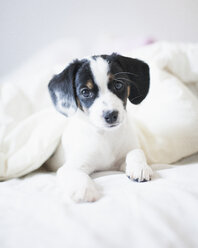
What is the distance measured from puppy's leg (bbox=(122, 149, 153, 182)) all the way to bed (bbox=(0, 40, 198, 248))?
0.03 meters

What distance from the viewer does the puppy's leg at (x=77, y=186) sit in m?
0.88

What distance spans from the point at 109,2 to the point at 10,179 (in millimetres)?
1976

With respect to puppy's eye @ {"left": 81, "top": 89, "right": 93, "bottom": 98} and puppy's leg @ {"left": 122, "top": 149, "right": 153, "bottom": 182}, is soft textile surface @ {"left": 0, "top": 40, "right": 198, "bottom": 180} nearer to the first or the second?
puppy's leg @ {"left": 122, "top": 149, "right": 153, "bottom": 182}

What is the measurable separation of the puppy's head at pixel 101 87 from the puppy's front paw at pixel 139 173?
0.64 feet

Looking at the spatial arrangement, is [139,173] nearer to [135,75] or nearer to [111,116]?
[111,116]

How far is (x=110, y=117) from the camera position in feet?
3.42

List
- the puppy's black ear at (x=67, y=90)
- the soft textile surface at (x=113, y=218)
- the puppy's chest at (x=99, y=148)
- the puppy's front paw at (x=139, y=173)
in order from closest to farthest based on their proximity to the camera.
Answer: the soft textile surface at (x=113, y=218), the puppy's front paw at (x=139, y=173), the puppy's black ear at (x=67, y=90), the puppy's chest at (x=99, y=148)

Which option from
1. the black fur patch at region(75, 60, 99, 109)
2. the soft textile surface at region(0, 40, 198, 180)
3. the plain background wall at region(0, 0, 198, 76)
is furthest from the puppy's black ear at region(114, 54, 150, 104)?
the plain background wall at region(0, 0, 198, 76)

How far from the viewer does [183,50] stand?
1772 mm

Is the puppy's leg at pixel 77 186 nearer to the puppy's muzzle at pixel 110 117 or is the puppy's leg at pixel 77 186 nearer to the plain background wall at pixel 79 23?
the puppy's muzzle at pixel 110 117

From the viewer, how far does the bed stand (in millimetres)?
677

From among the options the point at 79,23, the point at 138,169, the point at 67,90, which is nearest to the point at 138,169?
the point at 138,169

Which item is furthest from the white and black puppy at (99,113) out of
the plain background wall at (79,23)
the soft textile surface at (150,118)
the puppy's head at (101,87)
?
the plain background wall at (79,23)

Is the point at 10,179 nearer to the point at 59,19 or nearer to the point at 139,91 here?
the point at 139,91
